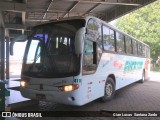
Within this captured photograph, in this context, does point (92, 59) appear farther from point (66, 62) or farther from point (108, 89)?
point (108, 89)

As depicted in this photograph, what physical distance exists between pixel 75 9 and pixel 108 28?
8.91 metres

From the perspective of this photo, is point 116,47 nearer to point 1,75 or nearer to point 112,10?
point 112,10

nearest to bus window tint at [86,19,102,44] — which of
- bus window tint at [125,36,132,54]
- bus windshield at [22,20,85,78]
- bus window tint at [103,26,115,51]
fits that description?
bus windshield at [22,20,85,78]

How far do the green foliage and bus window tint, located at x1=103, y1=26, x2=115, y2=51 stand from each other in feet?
95.7

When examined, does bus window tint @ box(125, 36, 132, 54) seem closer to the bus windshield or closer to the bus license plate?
the bus windshield

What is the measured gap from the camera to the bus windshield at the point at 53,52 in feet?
25.4

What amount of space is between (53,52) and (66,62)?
57cm

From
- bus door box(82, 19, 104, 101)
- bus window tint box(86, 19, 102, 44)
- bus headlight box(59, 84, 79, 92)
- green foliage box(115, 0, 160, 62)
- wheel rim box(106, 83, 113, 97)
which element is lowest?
wheel rim box(106, 83, 113, 97)

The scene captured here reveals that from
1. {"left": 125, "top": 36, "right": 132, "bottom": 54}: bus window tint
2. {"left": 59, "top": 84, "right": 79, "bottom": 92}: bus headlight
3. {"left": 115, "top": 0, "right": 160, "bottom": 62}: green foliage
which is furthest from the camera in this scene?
{"left": 115, "top": 0, "right": 160, "bottom": 62}: green foliage

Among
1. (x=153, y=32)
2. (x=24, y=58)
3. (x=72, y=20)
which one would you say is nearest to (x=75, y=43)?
(x=72, y=20)

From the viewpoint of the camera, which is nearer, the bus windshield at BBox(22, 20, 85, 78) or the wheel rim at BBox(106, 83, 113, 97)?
the bus windshield at BBox(22, 20, 85, 78)

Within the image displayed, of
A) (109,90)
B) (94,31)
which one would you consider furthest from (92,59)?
(109,90)

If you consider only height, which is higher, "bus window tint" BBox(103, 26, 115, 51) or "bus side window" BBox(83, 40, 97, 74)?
"bus window tint" BBox(103, 26, 115, 51)

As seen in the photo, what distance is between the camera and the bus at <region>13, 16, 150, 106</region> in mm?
7609
